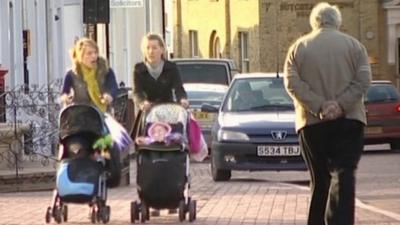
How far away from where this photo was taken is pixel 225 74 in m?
31.0

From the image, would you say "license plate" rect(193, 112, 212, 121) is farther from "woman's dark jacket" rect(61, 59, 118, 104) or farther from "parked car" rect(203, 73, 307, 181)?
"woman's dark jacket" rect(61, 59, 118, 104)

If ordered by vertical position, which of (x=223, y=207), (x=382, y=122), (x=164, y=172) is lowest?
(x=382, y=122)

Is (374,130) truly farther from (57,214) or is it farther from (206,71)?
(57,214)

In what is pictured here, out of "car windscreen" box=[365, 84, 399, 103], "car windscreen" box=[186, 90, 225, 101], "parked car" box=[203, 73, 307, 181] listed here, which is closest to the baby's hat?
"parked car" box=[203, 73, 307, 181]

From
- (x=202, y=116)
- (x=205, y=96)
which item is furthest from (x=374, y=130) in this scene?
(x=202, y=116)

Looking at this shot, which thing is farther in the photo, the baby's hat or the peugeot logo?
the peugeot logo

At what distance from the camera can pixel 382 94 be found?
3044 centimetres

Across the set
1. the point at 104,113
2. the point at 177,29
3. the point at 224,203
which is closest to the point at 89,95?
the point at 104,113

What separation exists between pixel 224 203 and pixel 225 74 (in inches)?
637

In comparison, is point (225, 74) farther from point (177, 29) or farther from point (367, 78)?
point (177, 29)

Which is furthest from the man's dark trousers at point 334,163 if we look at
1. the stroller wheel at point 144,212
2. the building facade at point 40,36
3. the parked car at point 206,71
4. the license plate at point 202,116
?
the parked car at point 206,71

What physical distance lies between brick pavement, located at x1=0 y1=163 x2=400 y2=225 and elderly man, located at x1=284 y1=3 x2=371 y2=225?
2128mm

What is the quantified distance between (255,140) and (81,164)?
22.9ft

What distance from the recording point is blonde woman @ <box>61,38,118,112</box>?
42.4ft
